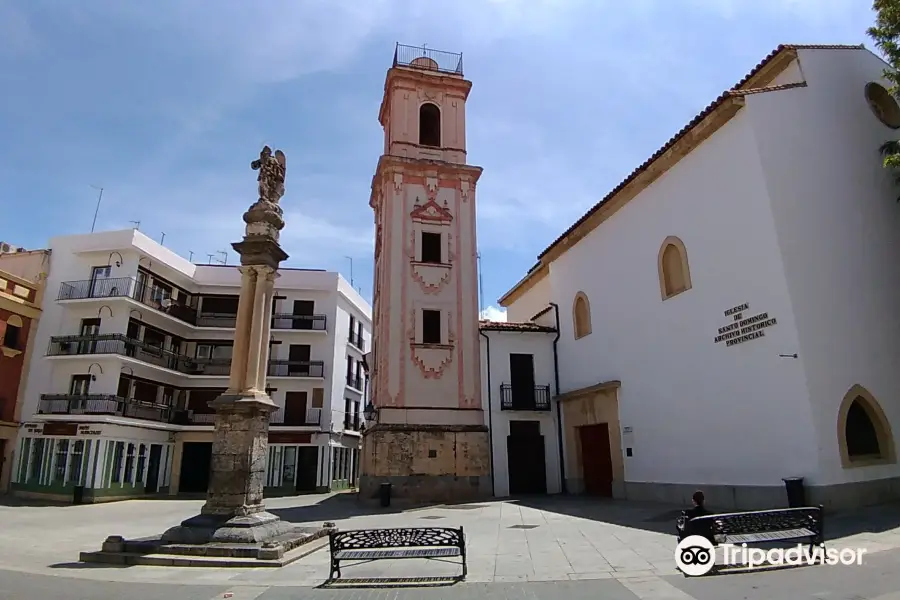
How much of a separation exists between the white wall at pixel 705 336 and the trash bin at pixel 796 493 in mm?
443

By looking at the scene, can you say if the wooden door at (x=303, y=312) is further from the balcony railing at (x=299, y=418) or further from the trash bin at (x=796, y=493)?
the trash bin at (x=796, y=493)

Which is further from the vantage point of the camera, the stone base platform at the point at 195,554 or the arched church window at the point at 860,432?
the arched church window at the point at 860,432

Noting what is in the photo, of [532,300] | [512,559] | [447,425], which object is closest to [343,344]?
[532,300]

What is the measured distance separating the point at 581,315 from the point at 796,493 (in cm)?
1085

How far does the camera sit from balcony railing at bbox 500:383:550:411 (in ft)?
69.5

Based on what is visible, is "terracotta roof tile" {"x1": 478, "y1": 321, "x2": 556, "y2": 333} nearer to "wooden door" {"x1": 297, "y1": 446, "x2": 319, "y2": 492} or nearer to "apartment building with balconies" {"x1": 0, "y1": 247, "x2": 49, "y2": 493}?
"wooden door" {"x1": 297, "y1": 446, "x2": 319, "y2": 492}

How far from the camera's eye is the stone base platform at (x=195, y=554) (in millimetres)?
8086

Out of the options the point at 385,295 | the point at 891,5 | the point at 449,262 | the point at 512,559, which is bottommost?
the point at 512,559

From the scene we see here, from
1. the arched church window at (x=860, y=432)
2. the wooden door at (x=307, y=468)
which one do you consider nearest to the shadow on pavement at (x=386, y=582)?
the arched church window at (x=860, y=432)

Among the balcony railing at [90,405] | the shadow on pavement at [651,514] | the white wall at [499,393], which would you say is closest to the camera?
the shadow on pavement at [651,514]

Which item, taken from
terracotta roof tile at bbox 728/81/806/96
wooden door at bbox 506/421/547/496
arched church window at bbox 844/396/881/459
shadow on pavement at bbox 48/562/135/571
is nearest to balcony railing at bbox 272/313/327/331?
wooden door at bbox 506/421/547/496

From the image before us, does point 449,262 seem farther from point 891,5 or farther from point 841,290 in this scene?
point 891,5

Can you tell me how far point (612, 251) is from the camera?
18859mm

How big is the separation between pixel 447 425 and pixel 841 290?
41.4ft
